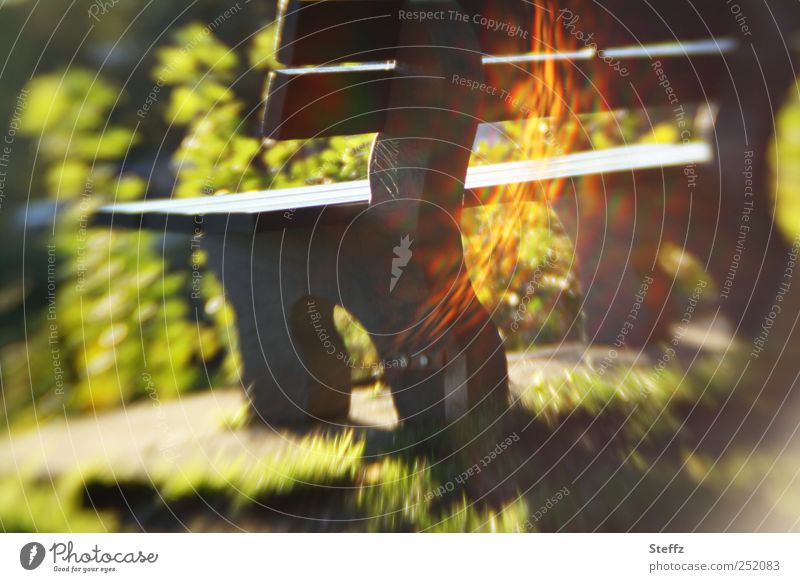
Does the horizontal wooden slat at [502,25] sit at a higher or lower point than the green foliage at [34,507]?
higher

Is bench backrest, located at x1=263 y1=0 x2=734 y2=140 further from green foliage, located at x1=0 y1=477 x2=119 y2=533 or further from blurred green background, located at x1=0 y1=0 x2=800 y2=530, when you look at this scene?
green foliage, located at x1=0 y1=477 x2=119 y2=533

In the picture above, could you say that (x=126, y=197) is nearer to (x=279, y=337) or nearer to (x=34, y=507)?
(x=279, y=337)

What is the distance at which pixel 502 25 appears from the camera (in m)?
1.06

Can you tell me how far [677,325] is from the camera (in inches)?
43.0

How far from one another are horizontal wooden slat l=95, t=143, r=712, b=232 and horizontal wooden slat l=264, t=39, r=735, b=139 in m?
0.07

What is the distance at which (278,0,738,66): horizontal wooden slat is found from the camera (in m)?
1.03

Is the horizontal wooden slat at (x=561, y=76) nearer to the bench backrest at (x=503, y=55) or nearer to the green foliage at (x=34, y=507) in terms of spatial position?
the bench backrest at (x=503, y=55)

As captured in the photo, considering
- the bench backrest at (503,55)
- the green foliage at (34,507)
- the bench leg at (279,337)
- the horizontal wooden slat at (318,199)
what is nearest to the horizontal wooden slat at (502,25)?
the bench backrest at (503,55)

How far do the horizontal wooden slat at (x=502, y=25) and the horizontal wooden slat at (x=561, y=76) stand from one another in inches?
0.7

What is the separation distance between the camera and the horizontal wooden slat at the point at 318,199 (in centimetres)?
102

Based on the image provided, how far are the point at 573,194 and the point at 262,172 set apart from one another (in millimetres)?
468

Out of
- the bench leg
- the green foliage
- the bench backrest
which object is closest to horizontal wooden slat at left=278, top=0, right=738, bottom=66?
the bench backrest
